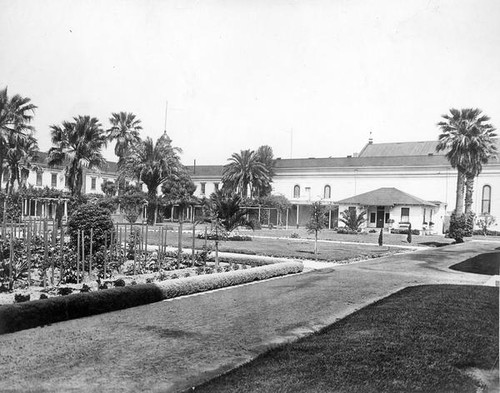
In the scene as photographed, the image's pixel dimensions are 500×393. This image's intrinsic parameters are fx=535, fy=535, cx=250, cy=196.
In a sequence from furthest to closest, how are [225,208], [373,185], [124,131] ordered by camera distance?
1. [373,185]
2. [124,131]
3. [225,208]

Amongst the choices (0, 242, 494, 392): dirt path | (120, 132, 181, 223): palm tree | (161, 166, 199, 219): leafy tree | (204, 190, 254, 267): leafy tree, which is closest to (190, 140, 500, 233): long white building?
(161, 166, 199, 219): leafy tree

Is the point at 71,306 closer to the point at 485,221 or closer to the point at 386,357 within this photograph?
the point at 386,357

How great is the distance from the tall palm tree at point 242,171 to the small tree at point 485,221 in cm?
2092

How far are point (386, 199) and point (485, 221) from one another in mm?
8869

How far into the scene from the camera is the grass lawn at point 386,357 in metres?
5.02

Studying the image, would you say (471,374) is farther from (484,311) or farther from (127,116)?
(127,116)

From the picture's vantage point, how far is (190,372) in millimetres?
5430

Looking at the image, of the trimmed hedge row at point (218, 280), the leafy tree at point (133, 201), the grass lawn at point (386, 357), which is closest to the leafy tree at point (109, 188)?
the leafy tree at point (133, 201)

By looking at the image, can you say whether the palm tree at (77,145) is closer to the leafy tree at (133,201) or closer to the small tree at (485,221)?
the leafy tree at (133,201)

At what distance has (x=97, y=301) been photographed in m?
8.38

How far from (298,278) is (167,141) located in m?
28.9

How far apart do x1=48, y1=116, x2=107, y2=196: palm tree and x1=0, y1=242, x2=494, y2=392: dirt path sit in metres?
23.2

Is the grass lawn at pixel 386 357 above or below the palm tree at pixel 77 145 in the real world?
below

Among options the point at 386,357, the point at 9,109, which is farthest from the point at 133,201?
the point at 386,357
